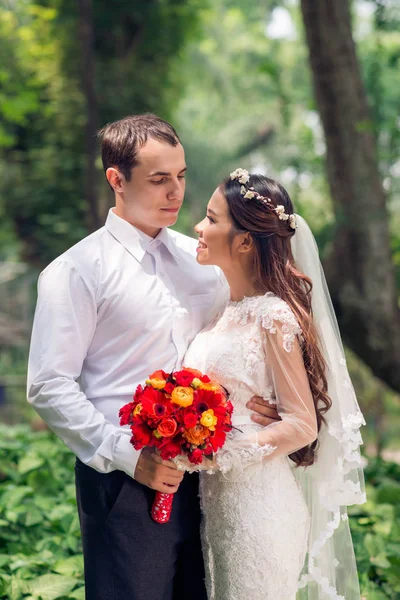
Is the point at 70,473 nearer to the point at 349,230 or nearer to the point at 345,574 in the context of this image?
the point at 345,574

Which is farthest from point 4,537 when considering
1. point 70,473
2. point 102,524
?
point 102,524

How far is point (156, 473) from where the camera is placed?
102 inches

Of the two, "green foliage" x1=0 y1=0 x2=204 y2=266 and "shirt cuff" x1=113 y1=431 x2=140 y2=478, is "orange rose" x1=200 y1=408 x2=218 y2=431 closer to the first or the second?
"shirt cuff" x1=113 y1=431 x2=140 y2=478

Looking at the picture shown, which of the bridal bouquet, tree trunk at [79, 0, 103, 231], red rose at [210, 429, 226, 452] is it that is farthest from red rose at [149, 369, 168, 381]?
tree trunk at [79, 0, 103, 231]

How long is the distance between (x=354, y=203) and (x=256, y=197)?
396 cm

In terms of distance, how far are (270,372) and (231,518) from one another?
58 centimetres

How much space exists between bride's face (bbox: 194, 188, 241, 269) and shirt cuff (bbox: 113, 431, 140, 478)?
33.5 inches

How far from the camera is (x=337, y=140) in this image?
22.4 ft

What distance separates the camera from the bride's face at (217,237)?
9.98 ft

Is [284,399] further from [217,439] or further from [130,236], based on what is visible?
[130,236]

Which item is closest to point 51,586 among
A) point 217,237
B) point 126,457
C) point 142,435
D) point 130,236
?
point 126,457

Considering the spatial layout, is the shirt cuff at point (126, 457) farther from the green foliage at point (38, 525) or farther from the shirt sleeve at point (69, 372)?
the green foliage at point (38, 525)

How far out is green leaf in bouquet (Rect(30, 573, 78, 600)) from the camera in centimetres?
361

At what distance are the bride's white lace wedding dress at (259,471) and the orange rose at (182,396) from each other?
0.34 m
